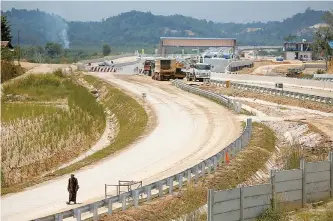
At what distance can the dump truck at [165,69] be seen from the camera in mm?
103875

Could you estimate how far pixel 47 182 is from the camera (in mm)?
35094

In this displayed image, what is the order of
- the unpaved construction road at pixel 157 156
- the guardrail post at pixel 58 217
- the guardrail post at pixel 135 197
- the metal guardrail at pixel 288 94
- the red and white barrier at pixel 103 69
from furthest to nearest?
the red and white barrier at pixel 103 69
the metal guardrail at pixel 288 94
the unpaved construction road at pixel 157 156
the guardrail post at pixel 135 197
the guardrail post at pixel 58 217

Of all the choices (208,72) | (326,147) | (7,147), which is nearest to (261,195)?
(326,147)

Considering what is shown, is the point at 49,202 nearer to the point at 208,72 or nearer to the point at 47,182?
the point at 47,182

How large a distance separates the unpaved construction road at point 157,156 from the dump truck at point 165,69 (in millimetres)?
26806

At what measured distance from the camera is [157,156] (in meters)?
42.4

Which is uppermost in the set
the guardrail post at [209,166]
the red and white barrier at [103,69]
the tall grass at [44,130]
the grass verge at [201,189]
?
the guardrail post at [209,166]

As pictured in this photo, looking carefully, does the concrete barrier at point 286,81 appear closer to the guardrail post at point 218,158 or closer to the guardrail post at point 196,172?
the guardrail post at point 218,158

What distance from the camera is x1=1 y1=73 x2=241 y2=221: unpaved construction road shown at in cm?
3050

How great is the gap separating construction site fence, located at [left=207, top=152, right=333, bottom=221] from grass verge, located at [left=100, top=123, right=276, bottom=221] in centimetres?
188

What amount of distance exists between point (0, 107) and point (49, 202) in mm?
48276

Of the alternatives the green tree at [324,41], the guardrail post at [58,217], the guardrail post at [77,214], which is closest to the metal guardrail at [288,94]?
the guardrail post at [77,214]

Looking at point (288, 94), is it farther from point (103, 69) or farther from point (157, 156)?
point (103, 69)

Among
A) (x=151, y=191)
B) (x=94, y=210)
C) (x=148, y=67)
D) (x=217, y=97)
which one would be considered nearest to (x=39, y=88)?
(x=148, y=67)
